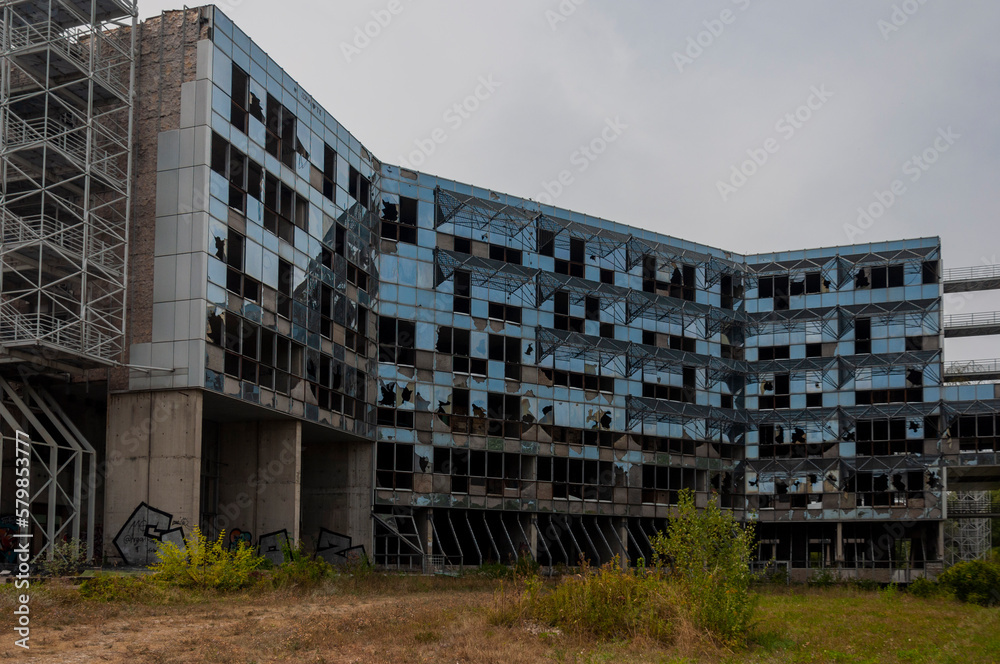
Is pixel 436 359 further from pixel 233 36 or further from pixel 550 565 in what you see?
pixel 233 36

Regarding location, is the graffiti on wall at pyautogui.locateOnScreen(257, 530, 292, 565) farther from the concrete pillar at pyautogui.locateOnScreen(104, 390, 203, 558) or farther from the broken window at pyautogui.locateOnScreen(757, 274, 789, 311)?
the broken window at pyautogui.locateOnScreen(757, 274, 789, 311)

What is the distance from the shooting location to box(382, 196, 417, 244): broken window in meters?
53.7

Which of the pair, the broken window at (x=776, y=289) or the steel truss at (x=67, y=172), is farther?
the broken window at (x=776, y=289)

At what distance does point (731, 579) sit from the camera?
20234 mm

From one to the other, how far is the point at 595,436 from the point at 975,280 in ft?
83.9

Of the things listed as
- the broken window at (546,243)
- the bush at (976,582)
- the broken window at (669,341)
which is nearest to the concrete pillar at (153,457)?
the bush at (976,582)

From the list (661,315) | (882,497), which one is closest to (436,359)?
(661,315)

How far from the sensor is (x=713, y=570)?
66.5ft

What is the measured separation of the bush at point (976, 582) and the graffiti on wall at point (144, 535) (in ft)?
86.3

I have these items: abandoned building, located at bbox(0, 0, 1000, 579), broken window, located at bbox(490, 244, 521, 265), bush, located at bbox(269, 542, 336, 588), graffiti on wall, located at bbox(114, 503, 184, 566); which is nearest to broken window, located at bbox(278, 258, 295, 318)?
abandoned building, located at bbox(0, 0, 1000, 579)

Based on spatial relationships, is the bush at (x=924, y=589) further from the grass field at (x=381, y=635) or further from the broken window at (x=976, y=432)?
the broken window at (x=976, y=432)

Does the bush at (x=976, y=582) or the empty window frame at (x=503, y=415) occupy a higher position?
the empty window frame at (x=503, y=415)

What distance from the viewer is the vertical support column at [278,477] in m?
42.9

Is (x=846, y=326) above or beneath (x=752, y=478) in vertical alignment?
above
